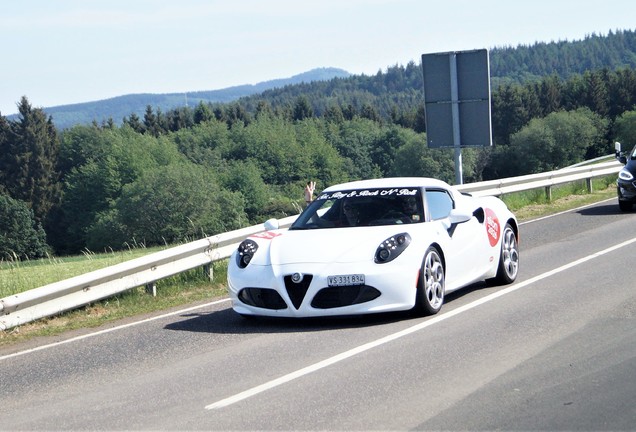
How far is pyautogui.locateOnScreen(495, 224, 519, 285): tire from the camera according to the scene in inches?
455

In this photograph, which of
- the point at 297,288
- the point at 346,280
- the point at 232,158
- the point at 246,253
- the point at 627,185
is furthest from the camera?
the point at 232,158

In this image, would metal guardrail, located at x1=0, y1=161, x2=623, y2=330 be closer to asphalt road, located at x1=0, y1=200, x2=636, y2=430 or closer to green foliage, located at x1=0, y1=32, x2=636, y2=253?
asphalt road, located at x1=0, y1=200, x2=636, y2=430

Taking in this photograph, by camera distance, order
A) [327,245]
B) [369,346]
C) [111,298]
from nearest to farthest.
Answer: [369,346]
[327,245]
[111,298]

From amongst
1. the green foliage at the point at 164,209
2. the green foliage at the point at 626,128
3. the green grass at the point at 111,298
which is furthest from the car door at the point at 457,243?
the green foliage at the point at 626,128

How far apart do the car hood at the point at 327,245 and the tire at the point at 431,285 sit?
16.7 inches

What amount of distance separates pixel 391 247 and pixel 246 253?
4.83 ft

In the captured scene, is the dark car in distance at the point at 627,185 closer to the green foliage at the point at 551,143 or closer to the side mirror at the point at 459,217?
the side mirror at the point at 459,217

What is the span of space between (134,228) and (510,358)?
92012 millimetres

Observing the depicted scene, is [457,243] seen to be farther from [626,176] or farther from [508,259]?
[626,176]

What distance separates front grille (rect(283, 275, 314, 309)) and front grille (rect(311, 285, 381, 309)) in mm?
124

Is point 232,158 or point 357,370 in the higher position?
point 357,370

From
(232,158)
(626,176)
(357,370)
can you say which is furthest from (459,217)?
(232,158)

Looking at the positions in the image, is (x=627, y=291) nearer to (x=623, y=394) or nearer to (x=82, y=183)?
(x=623, y=394)

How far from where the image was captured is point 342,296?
9.34m
